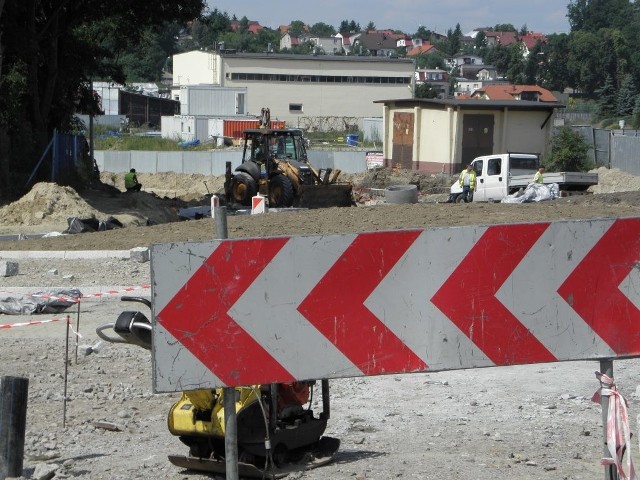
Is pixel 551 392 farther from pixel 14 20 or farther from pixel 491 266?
pixel 14 20

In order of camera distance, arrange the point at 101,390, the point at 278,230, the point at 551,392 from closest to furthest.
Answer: the point at 551,392, the point at 101,390, the point at 278,230

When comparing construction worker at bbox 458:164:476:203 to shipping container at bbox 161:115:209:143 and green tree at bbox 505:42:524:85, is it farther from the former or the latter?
green tree at bbox 505:42:524:85

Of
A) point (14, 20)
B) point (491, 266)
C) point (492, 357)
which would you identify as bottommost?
point (492, 357)

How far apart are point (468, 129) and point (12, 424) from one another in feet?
144

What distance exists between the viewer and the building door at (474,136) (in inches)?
1928

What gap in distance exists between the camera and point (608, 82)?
96.2 meters

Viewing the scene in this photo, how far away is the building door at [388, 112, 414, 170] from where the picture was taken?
51.0 m

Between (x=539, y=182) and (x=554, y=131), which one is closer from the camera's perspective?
(x=539, y=182)

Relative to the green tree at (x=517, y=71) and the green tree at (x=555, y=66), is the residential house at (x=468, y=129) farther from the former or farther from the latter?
the green tree at (x=517, y=71)

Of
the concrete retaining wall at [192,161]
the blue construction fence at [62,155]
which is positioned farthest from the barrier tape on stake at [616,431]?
the concrete retaining wall at [192,161]

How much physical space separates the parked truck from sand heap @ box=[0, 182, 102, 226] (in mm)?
13213

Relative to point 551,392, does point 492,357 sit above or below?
above

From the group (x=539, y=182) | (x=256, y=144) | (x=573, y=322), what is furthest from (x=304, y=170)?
(x=573, y=322)

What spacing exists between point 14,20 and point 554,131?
3018 cm
